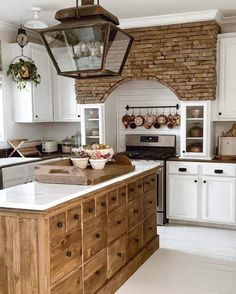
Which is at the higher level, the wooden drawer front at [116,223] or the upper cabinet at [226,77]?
the upper cabinet at [226,77]

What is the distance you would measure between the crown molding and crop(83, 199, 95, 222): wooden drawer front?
3.09 metres

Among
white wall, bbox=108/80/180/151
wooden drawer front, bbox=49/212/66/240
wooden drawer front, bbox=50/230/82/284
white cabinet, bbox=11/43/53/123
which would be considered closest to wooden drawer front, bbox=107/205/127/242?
wooden drawer front, bbox=50/230/82/284

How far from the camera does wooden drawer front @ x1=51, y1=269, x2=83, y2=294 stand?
2469 mm

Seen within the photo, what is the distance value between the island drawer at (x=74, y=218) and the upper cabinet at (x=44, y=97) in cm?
317

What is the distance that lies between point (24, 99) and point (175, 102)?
7.12 ft

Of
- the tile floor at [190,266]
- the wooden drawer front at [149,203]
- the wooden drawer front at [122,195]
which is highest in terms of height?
the wooden drawer front at [122,195]

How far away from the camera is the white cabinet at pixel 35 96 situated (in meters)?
5.59

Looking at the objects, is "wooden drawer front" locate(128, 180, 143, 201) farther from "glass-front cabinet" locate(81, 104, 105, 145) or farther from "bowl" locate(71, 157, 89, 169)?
"glass-front cabinet" locate(81, 104, 105, 145)

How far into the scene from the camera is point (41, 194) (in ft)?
8.79

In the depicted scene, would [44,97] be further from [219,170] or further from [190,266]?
[190,266]

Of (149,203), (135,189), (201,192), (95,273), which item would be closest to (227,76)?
(201,192)

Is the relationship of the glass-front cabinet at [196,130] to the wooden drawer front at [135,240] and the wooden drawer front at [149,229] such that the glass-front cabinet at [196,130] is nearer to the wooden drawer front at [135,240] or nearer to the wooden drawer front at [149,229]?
the wooden drawer front at [149,229]

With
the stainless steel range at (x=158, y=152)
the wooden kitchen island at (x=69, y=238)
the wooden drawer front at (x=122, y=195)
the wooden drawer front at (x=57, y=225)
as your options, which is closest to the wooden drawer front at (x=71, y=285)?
the wooden kitchen island at (x=69, y=238)

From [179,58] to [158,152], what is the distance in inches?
55.0
